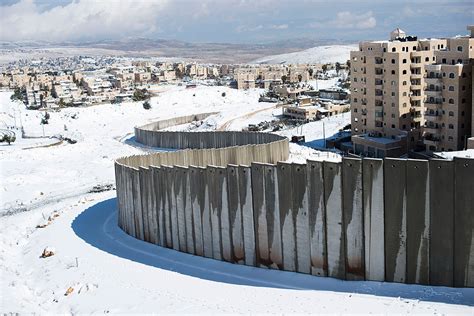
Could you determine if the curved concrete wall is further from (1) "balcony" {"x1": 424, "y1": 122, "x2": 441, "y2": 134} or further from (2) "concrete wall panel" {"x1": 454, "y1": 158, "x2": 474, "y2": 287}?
(1) "balcony" {"x1": 424, "y1": 122, "x2": 441, "y2": 134}

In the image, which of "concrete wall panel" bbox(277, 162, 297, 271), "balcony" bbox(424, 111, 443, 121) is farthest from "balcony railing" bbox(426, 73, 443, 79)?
"concrete wall panel" bbox(277, 162, 297, 271)

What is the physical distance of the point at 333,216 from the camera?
16219 millimetres

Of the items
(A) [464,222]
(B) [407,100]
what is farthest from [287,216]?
(B) [407,100]

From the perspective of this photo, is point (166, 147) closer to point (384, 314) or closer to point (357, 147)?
point (357, 147)

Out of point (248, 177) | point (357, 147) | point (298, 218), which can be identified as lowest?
point (357, 147)

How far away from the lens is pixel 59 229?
25578mm

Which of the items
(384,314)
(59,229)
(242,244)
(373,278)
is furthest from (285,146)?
(384,314)

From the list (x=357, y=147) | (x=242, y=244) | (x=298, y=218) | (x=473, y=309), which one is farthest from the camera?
(x=357, y=147)

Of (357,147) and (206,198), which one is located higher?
(206,198)

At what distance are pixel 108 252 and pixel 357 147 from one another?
3836 cm

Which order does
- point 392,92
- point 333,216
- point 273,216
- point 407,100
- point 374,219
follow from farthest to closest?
point 407,100 → point 392,92 → point 273,216 → point 333,216 → point 374,219

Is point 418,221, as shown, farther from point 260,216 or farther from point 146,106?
point 146,106

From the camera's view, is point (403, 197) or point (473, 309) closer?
point (473, 309)

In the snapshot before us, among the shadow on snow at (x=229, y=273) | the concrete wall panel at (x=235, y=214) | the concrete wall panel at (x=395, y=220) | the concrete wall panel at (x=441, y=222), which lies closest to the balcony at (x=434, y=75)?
the shadow on snow at (x=229, y=273)
